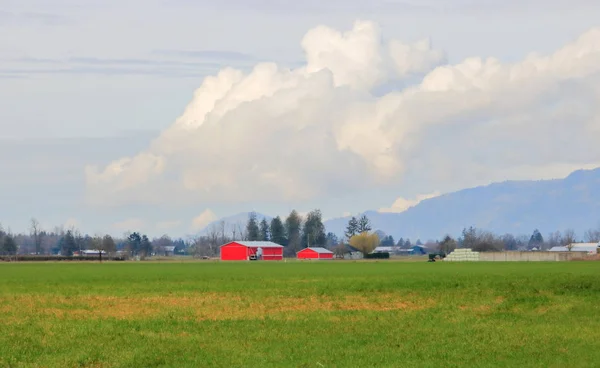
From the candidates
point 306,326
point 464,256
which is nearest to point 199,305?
point 306,326

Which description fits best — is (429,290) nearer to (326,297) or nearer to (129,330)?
(326,297)

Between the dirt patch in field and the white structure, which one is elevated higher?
the white structure

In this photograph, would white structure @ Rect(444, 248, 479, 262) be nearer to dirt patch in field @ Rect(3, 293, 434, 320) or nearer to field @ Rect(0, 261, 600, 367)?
field @ Rect(0, 261, 600, 367)

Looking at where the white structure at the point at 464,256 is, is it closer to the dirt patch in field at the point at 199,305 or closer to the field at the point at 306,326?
the field at the point at 306,326

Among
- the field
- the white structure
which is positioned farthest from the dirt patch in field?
the white structure

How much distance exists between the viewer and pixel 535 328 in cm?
3931

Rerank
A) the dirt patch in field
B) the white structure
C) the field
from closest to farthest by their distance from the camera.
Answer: the field, the dirt patch in field, the white structure

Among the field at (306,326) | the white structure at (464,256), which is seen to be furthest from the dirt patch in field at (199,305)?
the white structure at (464,256)

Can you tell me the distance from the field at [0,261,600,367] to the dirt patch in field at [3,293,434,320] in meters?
0.06

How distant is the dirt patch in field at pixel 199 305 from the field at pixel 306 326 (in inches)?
2.4

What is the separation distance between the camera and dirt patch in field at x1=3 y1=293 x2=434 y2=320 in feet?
149

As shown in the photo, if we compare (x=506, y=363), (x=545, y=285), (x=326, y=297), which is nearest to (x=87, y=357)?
(x=506, y=363)

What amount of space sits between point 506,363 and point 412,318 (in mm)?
13889

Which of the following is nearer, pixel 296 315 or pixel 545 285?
pixel 296 315
